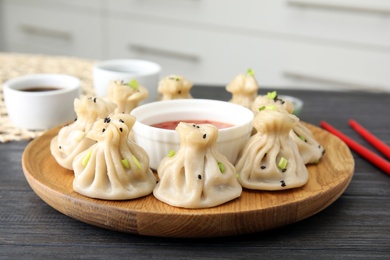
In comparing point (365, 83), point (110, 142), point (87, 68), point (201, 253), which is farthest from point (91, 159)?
point (365, 83)

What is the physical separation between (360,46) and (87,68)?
1467 millimetres

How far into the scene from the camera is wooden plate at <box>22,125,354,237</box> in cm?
103

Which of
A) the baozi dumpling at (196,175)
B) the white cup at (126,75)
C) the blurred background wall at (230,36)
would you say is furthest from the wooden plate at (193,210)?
the blurred background wall at (230,36)

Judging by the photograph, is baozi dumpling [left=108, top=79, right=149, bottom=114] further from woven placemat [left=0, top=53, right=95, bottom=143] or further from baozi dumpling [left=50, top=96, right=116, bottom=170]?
woven placemat [left=0, top=53, right=95, bottom=143]

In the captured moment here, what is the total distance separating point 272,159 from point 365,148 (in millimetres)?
454

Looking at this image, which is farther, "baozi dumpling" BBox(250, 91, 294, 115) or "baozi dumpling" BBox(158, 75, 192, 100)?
"baozi dumpling" BBox(158, 75, 192, 100)

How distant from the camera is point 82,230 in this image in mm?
1099

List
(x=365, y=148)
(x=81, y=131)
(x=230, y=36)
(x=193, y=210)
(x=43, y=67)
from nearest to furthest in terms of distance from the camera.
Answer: (x=193, y=210)
(x=81, y=131)
(x=365, y=148)
(x=43, y=67)
(x=230, y=36)

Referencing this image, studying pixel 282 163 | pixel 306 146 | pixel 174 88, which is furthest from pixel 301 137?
pixel 174 88

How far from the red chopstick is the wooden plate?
13.9 inches

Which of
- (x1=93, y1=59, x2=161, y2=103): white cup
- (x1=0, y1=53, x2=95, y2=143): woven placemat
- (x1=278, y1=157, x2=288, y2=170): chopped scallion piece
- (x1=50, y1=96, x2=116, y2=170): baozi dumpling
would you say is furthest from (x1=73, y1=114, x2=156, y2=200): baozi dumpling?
(x1=0, y1=53, x2=95, y2=143): woven placemat

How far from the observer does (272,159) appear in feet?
3.89

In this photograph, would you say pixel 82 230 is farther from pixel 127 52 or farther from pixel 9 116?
pixel 127 52

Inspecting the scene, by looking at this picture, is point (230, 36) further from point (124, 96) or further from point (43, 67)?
point (124, 96)
